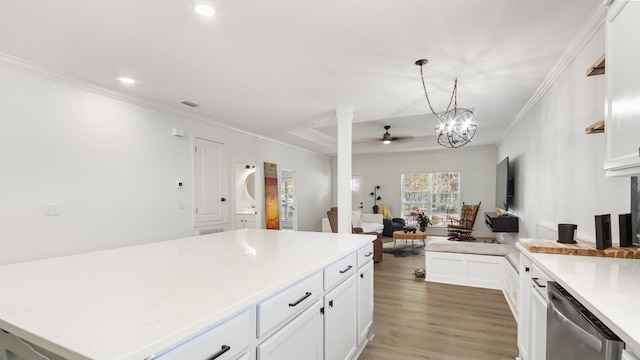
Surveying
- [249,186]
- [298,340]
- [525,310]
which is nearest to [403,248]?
[249,186]

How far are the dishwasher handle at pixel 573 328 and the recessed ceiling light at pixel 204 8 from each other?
2701 millimetres

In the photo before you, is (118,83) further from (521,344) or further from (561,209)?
(561,209)

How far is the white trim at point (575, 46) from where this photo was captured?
83.7 inches

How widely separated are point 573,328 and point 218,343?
141cm

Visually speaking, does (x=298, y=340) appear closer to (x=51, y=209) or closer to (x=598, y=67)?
(x=598, y=67)

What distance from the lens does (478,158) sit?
28.4 feet

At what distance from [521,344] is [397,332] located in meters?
0.99

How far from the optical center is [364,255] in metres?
2.48

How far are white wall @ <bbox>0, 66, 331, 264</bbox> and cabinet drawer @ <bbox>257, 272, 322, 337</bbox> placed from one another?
3283 mm

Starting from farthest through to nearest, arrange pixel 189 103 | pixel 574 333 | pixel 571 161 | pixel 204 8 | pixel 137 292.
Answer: pixel 189 103 → pixel 571 161 → pixel 204 8 → pixel 574 333 → pixel 137 292

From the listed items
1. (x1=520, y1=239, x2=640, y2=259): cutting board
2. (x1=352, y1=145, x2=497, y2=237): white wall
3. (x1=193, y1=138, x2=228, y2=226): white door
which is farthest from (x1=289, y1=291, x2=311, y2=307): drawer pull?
(x1=352, y1=145, x2=497, y2=237): white wall

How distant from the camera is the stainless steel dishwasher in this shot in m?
0.98

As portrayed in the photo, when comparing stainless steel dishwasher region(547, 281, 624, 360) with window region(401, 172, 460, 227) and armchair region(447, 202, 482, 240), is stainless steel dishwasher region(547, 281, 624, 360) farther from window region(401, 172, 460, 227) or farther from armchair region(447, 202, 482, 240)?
window region(401, 172, 460, 227)

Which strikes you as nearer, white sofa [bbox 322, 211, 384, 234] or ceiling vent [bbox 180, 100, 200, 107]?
ceiling vent [bbox 180, 100, 200, 107]
